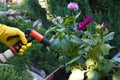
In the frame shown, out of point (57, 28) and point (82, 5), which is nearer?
point (57, 28)

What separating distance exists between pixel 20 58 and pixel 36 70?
0.38 metres

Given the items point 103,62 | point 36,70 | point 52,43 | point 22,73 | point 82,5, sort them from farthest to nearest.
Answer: point 82,5 → point 36,70 → point 22,73 → point 52,43 → point 103,62

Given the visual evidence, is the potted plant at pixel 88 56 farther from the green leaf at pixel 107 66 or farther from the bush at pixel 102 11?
the bush at pixel 102 11

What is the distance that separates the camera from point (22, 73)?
7.96 ft

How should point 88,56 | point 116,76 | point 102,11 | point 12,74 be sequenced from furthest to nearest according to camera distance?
point 102,11
point 12,74
point 88,56
point 116,76

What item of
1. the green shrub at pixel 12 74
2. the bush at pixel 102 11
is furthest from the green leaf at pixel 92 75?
the bush at pixel 102 11

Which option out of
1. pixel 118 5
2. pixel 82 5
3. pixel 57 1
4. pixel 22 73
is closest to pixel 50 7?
pixel 57 1

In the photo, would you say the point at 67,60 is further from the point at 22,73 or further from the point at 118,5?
the point at 118,5

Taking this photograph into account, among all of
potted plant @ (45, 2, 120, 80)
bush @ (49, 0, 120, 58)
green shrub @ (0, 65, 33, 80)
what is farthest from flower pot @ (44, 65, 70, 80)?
bush @ (49, 0, 120, 58)


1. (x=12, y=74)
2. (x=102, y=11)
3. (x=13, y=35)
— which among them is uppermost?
(x=13, y=35)

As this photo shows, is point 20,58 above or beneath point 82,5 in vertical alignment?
beneath

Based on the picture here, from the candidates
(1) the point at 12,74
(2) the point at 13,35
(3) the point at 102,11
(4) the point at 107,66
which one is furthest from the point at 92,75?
(3) the point at 102,11

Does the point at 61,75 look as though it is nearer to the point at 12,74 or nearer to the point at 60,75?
the point at 60,75

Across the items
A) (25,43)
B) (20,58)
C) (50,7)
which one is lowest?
(20,58)
